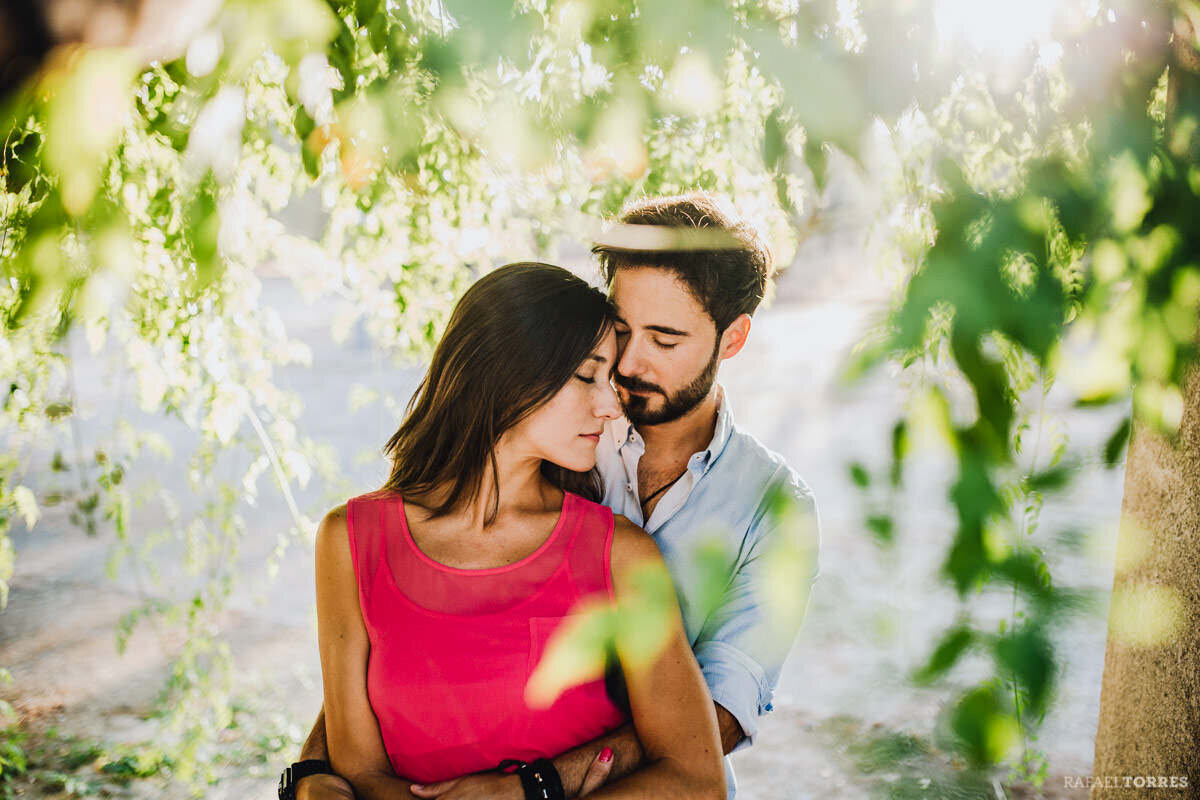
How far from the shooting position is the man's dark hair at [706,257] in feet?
6.97

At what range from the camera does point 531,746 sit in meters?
1.66

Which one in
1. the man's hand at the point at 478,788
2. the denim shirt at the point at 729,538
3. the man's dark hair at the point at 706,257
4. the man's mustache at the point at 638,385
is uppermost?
the man's dark hair at the point at 706,257

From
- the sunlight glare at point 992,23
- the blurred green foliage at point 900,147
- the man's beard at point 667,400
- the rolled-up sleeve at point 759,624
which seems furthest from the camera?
the man's beard at point 667,400

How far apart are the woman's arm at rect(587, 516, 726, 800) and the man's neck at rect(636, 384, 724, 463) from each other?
2.08 feet

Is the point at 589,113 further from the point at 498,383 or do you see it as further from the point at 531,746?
the point at 531,746

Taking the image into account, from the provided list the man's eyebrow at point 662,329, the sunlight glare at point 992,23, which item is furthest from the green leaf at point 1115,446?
the man's eyebrow at point 662,329

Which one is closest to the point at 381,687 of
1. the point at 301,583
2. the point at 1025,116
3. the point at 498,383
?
the point at 498,383

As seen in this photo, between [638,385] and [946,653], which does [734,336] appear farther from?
[946,653]

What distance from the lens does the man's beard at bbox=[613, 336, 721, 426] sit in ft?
6.93

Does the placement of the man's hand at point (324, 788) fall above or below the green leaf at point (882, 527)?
below

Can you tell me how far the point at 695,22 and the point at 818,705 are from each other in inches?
179

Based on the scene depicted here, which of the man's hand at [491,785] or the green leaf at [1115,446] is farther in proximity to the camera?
the man's hand at [491,785]

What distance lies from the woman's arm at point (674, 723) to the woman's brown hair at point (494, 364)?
50 cm

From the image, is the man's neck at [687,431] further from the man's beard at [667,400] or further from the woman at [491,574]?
the woman at [491,574]
